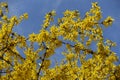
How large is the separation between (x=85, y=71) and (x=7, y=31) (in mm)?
2376

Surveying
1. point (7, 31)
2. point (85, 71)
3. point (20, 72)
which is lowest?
point (20, 72)

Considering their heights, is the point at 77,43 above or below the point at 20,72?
above

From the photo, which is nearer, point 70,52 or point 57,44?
point 57,44

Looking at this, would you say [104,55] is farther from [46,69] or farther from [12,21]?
[12,21]

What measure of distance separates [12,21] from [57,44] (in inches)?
49.7

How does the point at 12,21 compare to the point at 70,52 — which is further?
the point at 70,52

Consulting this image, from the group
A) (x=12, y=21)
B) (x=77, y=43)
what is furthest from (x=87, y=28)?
(x=12, y=21)

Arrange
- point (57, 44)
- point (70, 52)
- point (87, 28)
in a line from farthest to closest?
point (70, 52)
point (87, 28)
point (57, 44)

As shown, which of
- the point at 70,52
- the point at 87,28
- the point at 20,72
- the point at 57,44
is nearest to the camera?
the point at 20,72

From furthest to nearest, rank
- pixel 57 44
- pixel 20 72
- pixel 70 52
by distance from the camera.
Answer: pixel 70 52
pixel 57 44
pixel 20 72

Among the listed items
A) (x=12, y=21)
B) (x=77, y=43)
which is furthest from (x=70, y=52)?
(x=12, y=21)

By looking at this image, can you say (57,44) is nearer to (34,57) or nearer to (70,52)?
(34,57)

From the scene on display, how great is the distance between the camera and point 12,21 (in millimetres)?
7777

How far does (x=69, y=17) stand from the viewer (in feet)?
28.0
